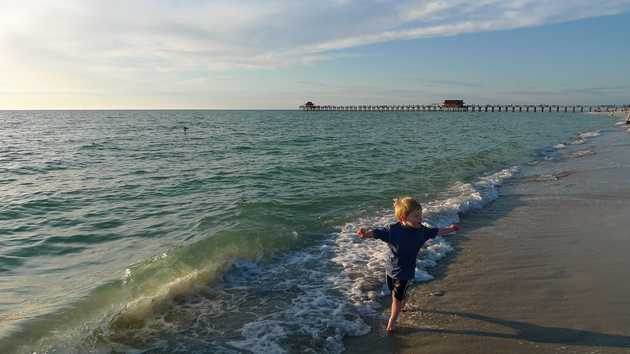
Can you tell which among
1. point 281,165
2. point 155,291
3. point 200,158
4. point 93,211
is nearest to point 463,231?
point 155,291

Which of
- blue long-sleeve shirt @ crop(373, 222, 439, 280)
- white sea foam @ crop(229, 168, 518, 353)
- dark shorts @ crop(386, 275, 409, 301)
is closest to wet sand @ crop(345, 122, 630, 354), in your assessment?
white sea foam @ crop(229, 168, 518, 353)

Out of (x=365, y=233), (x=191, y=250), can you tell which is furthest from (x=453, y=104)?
(x=365, y=233)

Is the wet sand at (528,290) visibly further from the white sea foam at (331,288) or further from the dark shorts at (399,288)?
the dark shorts at (399,288)

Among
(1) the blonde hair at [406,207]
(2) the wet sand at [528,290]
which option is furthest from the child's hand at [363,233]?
(2) the wet sand at [528,290]

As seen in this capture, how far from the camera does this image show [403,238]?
5.39 meters

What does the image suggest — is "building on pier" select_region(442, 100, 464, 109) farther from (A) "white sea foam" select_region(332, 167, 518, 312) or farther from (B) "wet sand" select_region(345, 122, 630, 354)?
(B) "wet sand" select_region(345, 122, 630, 354)

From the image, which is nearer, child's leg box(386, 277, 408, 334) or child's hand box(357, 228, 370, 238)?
child's hand box(357, 228, 370, 238)

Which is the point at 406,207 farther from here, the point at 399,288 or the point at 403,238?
the point at 399,288

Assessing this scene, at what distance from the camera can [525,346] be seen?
5062 mm

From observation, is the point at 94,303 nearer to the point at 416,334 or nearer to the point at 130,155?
the point at 416,334

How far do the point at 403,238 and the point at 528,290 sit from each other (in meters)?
2.62

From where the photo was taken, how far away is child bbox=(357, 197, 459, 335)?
209 inches

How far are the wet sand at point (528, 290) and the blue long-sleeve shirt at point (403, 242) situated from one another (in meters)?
0.78

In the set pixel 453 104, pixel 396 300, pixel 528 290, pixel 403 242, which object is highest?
pixel 453 104
